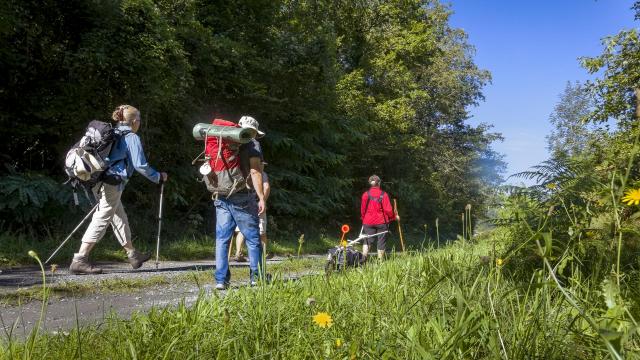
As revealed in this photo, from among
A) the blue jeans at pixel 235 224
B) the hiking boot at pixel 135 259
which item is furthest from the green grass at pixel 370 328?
the hiking boot at pixel 135 259

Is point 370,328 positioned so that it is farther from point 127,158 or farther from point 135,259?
point 135,259

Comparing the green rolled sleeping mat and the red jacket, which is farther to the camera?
the red jacket

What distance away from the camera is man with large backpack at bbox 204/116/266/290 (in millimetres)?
5133

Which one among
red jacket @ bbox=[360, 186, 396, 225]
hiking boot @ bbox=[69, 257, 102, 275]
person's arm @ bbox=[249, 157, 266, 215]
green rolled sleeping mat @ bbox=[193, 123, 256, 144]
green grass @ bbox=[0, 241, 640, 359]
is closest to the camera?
green grass @ bbox=[0, 241, 640, 359]

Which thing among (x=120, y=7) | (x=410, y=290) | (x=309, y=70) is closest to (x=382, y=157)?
(x=309, y=70)

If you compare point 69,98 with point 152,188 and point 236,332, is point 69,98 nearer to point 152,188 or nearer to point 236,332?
point 152,188

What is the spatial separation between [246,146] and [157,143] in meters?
7.66

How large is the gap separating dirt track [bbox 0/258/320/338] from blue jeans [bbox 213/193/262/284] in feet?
0.84

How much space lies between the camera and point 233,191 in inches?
201

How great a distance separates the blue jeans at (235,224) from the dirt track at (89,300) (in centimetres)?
26

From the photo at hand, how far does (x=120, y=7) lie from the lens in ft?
32.3

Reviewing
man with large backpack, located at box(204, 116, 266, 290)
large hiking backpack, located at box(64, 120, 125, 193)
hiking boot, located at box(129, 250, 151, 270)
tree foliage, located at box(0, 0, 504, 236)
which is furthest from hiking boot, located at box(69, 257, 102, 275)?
tree foliage, located at box(0, 0, 504, 236)

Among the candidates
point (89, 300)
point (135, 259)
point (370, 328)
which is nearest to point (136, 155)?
point (135, 259)

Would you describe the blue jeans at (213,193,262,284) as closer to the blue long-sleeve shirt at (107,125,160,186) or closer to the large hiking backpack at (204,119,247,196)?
the large hiking backpack at (204,119,247,196)
